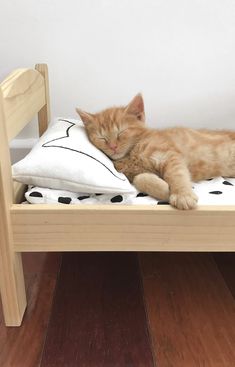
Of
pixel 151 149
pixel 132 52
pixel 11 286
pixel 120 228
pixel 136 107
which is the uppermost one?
pixel 132 52

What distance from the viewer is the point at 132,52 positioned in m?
1.47

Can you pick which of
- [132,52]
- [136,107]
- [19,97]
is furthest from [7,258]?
[132,52]

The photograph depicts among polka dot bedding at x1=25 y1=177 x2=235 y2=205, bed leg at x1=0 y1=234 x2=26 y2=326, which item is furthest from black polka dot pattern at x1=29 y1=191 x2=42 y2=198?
bed leg at x1=0 y1=234 x2=26 y2=326

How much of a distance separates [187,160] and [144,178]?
0.74 feet

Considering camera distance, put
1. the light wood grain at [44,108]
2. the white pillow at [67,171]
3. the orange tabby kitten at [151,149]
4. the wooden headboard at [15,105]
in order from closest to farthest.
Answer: the wooden headboard at [15,105]
the white pillow at [67,171]
the orange tabby kitten at [151,149]
the light wood grain at [44,108]

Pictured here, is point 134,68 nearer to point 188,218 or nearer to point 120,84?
point 120,84

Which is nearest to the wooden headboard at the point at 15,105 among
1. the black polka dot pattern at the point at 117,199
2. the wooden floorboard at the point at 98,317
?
the black polka dot pattern at the point at 117,199

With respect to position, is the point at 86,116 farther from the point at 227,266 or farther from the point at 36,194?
the point at 227,266

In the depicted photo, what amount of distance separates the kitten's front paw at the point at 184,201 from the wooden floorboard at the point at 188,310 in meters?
0.35

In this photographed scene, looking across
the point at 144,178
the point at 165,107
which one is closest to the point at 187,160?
the point at 144,178

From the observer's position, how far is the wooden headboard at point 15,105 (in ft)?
2.68

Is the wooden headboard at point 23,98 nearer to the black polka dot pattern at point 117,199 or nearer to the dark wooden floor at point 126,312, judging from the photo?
the black polka dot pattern at point 117,199

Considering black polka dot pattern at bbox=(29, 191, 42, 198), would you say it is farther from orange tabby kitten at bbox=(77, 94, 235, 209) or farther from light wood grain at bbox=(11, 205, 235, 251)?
orange tabby kitten at bbox=(77, 94, 235, 209)

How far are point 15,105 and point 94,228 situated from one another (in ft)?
1.29
